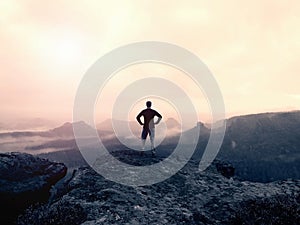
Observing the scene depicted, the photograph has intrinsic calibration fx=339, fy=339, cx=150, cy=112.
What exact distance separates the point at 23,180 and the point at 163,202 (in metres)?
12.3

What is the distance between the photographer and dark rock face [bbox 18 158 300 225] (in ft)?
53.5

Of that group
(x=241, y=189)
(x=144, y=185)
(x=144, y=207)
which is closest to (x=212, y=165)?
(x=241, y=189)

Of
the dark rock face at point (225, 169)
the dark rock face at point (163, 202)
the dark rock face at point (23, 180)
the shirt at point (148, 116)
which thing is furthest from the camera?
the shirt at point (148, 116)

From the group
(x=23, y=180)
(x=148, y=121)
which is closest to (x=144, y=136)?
(x=148, y=121)

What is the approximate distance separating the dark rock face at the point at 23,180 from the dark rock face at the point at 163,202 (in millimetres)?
2865

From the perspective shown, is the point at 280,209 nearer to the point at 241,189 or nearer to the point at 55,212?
the point at 241,189

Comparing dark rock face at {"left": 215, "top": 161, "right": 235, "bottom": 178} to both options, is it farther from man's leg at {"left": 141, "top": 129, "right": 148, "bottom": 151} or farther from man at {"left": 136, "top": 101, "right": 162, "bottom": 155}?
man's leg at {"left": 141, "top": 129, "right": 148, "bottom": 151}

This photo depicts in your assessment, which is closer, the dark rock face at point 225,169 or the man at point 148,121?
the dark rock face at point 225,169

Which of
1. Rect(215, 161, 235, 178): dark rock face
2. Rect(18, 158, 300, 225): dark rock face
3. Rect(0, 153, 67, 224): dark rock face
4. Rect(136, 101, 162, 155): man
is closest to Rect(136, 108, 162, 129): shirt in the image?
Rect(136, 101, 162, 155): man

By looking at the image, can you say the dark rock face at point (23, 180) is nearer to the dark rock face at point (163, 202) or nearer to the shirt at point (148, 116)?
the dark rock face at point (163, 202)

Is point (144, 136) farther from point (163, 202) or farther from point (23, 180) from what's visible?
point (23, 180)

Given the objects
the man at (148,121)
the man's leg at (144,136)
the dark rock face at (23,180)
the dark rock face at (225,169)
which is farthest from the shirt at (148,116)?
the dark rock face at (23,180)

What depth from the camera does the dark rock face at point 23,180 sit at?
73.7ft

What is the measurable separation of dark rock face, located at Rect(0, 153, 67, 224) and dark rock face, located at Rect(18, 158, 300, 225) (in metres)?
2.86
